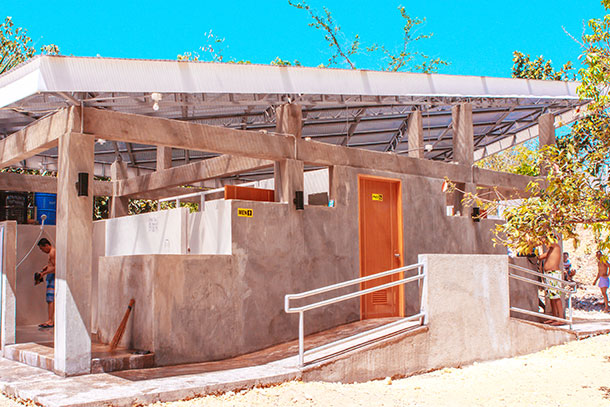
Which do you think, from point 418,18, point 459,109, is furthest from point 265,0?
point 459,109

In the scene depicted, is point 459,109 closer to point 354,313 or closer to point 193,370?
point 354,313

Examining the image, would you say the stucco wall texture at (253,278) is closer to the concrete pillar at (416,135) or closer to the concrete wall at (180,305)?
the concrete wall at (180,305)

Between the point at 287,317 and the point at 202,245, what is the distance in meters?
1.55

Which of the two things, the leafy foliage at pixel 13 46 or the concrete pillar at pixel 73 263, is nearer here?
the concrete pillar at pixel 73 263

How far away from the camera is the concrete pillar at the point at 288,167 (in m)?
9.09

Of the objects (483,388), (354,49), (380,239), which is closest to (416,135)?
(380,239)

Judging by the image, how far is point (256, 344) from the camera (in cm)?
843

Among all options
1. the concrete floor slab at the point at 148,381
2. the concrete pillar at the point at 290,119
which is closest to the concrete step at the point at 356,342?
the concrete floor slab at the point at 148,381

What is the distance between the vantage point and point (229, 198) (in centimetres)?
868

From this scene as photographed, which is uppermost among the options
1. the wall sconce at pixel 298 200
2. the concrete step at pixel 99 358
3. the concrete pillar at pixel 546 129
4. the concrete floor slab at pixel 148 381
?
the concrete pillar at pixel 546 129

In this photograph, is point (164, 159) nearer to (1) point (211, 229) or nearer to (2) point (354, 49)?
(1) point (211, 229)

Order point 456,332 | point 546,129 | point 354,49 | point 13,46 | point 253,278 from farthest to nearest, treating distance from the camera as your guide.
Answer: point 354,49, point 13,46, point 546,129, point 456,332, point 253,278

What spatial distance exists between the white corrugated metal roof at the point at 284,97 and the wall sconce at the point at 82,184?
0.82 m

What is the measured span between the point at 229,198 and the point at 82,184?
2.23m
